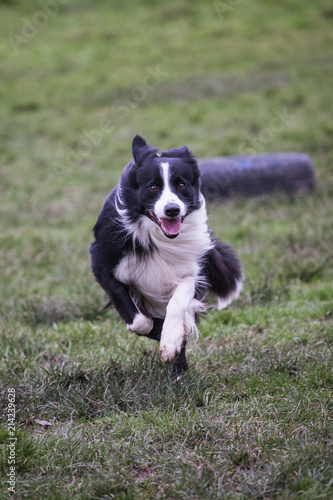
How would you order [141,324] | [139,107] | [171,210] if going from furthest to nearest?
1. [139,107]
2. [141,324]
3. [171,210]

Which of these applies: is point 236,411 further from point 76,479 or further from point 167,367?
point 76,479

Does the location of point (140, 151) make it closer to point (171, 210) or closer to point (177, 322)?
point (171, 210)

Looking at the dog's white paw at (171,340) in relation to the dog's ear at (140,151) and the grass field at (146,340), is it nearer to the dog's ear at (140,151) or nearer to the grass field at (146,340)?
the grass field at (146,340)

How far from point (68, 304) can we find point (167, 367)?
191 centimetres

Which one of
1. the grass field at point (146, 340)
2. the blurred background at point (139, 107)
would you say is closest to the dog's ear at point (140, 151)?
the grass field at point (146, 340)

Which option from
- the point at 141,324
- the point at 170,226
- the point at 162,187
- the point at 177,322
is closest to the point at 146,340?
the point at 141,324

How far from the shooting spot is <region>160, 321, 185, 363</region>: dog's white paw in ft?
11.3

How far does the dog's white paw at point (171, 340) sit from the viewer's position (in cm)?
345

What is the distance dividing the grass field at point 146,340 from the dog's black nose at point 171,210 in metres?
1.11

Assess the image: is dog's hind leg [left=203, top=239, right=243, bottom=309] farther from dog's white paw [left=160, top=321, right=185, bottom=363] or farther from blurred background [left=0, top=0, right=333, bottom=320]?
blurred background [left=0, top=0, right=333, bottom=320]

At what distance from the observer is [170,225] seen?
3.44 m

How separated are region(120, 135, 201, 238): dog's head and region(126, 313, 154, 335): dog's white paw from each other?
55cm

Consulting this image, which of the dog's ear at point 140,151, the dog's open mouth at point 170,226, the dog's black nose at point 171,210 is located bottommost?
the dog's open mouth at point 170,226

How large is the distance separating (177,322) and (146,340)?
1237 millimetres
